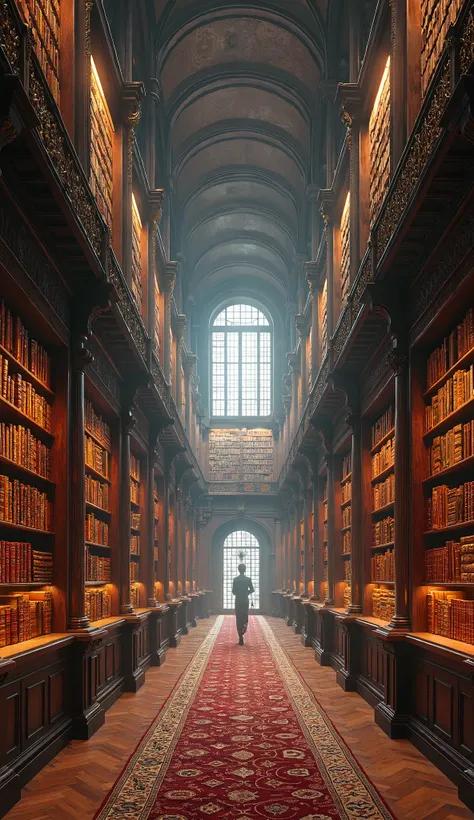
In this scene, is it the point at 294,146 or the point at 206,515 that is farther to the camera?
the point at 206,515

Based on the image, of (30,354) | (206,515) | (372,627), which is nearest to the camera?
(30,354)

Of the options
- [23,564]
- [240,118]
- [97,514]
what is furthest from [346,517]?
[240,118]

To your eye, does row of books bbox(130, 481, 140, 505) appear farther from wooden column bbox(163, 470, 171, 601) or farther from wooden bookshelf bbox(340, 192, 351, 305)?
wooden bookshelf bbox(340, 192, 351, 305)

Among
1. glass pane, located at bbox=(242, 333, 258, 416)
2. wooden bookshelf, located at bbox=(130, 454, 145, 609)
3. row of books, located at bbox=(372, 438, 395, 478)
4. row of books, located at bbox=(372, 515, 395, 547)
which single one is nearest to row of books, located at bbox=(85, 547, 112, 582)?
wooden bookshelf, located at bbox=(130, 454, 145, 609)

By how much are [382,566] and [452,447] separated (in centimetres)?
306

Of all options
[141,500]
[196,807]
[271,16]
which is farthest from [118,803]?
[271,16]

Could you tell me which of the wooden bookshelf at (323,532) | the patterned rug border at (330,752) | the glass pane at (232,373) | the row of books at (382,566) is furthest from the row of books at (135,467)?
the glass pane at (232,373)

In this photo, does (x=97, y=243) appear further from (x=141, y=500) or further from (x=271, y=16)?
(x=271, y=16)

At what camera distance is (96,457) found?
30.0 feet

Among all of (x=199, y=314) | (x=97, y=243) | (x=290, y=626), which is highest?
(x=199, y=314)

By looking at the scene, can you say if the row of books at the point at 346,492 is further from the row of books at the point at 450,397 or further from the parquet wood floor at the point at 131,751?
the row of books at the point at 450,397

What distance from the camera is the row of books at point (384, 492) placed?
857 centimetres

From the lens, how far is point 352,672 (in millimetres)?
9633

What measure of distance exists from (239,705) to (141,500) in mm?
4659
